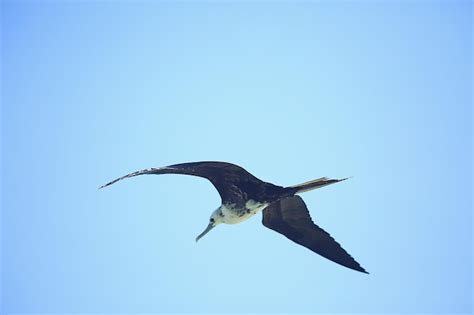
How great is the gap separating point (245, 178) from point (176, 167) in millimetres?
957

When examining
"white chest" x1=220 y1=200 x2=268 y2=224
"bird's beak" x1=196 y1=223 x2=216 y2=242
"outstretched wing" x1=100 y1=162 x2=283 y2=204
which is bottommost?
"bird's beak" x1=196 y1=223 x2=216 y2=242

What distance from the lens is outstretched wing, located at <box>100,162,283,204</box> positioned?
7.06m

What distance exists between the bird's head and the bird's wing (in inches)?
22.8

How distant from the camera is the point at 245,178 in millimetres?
7586

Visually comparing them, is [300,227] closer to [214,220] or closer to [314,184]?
[214,220]

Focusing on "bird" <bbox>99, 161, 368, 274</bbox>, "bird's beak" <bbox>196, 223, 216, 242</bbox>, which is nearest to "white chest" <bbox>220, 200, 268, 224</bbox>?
"bird" <bbox>99, 161, 368, 274</bbox>

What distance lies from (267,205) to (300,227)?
66cm

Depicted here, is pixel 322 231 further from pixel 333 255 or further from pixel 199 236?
pixel 199 236

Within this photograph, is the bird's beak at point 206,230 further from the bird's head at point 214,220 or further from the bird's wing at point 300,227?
the bird's wing at point 300,227

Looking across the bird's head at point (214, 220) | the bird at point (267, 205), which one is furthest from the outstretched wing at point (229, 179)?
the bird's head at point (214, 220)

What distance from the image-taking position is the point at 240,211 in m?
7.98

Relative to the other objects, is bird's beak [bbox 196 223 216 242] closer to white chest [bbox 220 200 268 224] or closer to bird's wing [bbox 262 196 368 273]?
white chest [bbox 220 200 268 224]

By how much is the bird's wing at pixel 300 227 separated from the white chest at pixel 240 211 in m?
0.35

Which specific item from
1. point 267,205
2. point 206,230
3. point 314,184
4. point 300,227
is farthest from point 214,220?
point 314,184
